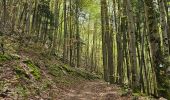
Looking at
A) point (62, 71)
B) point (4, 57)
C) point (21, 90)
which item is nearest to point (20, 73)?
point (4, 57)

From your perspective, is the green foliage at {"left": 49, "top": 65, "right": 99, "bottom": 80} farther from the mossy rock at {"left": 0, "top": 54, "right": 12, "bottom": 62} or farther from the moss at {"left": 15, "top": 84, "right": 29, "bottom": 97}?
the moss at {"left": 15, "top": 84, "right": 29, "bottom": 97}

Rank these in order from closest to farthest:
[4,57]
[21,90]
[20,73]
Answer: [21,90] < [20,73] < [4,57]

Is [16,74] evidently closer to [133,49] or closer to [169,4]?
[133,49]

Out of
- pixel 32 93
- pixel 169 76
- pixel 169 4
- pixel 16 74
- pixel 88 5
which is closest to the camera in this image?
pixel 169 76

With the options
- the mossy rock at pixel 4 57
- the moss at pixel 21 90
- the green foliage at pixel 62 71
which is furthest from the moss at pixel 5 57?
the green foliage at pixel 62 71

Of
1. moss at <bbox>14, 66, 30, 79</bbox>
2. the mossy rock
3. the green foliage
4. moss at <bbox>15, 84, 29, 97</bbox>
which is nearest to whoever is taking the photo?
moss at <bbox>15, 84, 29, 97</bbox>

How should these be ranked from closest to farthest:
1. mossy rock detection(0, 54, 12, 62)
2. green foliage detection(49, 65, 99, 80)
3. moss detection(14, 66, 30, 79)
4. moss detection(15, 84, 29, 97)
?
moss detection(15, 84, 29, 97)
moss detection(14, 66, 30, 79)
mossy rock detection(0, 54, 12, 62)
green foliage detection(49, 65, 99, 80)

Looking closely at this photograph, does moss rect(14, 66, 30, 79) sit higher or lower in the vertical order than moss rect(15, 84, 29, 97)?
higher

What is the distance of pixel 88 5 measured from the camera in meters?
29.1

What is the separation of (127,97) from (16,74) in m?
4.92

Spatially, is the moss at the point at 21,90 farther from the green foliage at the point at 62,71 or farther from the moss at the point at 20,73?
the green foliage at the point at 62,71

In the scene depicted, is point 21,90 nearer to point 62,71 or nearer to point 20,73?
point 20,73

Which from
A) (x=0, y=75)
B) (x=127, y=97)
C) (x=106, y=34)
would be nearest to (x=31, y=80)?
(x=0, y=75)

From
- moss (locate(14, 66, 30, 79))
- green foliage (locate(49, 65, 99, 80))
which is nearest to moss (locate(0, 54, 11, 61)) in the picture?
moss (locate(14, 66, 30, 79))
